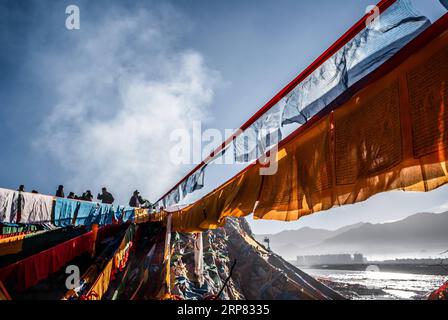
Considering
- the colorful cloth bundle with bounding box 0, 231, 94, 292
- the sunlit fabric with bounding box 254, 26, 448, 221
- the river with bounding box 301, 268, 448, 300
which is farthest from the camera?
the river with bounding box 301, 268, 448, 300

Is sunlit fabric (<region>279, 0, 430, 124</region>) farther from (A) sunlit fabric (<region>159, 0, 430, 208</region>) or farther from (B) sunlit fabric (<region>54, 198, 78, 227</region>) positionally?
(B) sunlit fabric (<region>54, 198, 78, 227</region>)

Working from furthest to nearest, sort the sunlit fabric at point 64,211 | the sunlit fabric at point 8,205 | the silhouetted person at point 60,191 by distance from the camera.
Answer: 1. the silhouetted person at point 60,191
2. the sunlit fabric at point 64,211
3. the sunlit fabric at point 8,205

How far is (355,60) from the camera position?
110 inches

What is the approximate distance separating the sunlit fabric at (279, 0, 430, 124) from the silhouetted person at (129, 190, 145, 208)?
14421 millimetres

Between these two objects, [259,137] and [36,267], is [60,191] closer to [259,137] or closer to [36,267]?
[36,267]

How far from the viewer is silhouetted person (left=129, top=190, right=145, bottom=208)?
1604 cm

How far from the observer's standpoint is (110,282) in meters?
9.63

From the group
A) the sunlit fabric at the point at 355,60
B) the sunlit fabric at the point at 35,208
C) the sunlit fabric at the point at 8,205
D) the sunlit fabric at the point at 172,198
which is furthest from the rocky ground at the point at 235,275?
the sunlit fabric at the point at 355,60

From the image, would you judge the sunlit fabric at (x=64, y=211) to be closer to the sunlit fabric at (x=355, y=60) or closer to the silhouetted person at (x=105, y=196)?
the silhouetted person at (x=105, y=196)

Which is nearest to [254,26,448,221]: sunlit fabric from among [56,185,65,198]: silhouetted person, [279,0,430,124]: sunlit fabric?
[279,0,430,124]: sunlit fabric

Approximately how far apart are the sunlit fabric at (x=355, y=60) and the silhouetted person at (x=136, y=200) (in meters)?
14.4

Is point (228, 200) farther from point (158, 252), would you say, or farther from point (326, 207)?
point (158, 252)

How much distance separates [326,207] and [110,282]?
384 inches

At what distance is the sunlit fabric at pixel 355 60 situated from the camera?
2.36 metres
